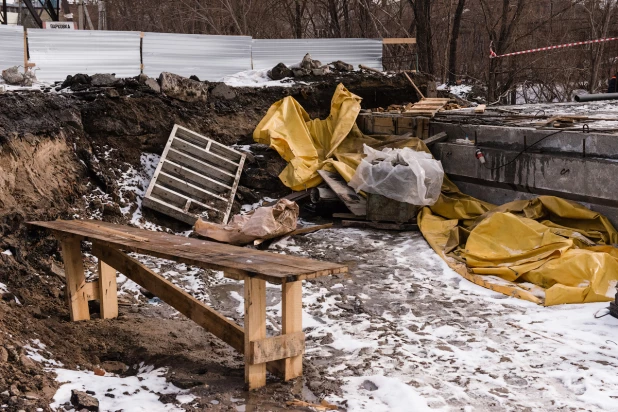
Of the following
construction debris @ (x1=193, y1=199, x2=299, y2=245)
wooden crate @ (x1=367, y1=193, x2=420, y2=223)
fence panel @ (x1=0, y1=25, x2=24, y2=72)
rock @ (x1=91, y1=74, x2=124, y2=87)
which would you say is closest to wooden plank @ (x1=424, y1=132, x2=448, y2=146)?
wooden crate @ (x1=367, y1=193, x2=420, y2=223)

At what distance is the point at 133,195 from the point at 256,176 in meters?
1.84

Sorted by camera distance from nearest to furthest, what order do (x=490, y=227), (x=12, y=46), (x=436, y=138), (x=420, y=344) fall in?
(x=420, y=344) < (x=490, y=227) < (x=436, y=138) < (x=12, y=46)

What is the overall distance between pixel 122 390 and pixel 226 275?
0.95 m

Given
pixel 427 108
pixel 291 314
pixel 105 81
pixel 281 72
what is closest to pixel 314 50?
pixel 281 72

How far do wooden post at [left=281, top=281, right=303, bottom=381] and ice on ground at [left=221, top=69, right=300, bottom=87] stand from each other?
6.96 metres

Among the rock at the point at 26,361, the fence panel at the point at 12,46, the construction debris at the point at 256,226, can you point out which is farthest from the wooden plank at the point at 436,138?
the fence panel at the point at 12,46

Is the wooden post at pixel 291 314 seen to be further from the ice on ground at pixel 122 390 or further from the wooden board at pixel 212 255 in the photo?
the ice on ground at pixel 122 390

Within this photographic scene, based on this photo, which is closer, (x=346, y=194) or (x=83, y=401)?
(x=83, y=401)

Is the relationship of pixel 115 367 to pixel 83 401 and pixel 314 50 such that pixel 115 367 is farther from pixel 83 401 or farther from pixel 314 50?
pixel 314 50

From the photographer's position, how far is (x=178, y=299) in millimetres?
4699

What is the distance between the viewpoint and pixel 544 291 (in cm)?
615

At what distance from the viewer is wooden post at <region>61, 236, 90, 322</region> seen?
17.2 ft

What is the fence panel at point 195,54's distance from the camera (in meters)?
12.3

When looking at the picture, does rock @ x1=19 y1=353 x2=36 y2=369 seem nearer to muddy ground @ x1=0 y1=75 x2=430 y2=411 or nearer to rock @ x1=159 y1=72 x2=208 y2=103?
muddy ground @ x1=0 y1=75 x2=430 y2=411
